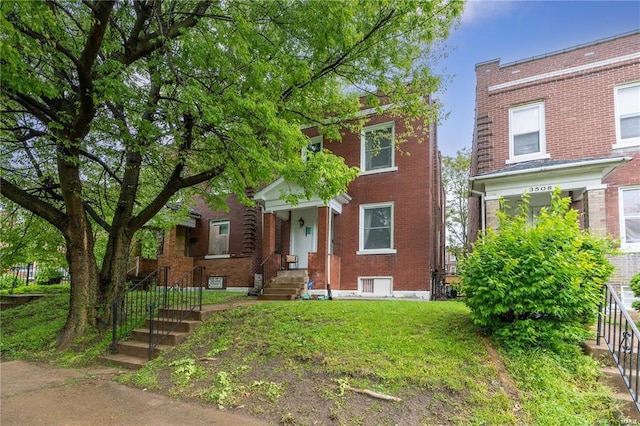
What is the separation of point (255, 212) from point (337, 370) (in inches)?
482

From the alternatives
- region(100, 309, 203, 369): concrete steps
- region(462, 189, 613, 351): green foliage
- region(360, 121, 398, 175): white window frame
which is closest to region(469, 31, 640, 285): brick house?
region(360, 121, 398, 175): white window frame

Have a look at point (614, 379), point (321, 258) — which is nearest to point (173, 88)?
point (321, 258)

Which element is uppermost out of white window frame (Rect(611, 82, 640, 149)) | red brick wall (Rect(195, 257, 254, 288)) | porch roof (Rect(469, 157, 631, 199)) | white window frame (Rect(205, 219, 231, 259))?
white window frame (Rect(611, 82, 640, 149))

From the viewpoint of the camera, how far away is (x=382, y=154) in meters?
13.7

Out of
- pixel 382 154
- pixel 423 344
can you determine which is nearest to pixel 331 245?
pixel 382 154

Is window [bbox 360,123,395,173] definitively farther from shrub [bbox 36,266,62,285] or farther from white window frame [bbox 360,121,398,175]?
shrub [bbox 36,266,62,285]

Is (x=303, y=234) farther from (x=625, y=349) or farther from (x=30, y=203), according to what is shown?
(x=625, y=349)

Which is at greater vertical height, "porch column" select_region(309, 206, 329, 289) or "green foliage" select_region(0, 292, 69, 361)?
"porch column" select_region(309, 206, 329, 289)

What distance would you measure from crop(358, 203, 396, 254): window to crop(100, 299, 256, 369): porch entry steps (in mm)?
6354

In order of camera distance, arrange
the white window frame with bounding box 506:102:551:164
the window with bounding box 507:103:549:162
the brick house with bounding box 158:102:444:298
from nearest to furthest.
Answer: the white window frame with bounding box 506:102:551:164
the window with bounding box 507:103:549:162
the brick house with bounding box 158:102:444:298

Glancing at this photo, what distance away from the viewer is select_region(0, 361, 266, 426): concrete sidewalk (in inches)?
188

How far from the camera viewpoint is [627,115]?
10648mm

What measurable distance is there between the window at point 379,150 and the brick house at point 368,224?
1.4 inches

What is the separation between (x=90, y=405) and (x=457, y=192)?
2513cm
